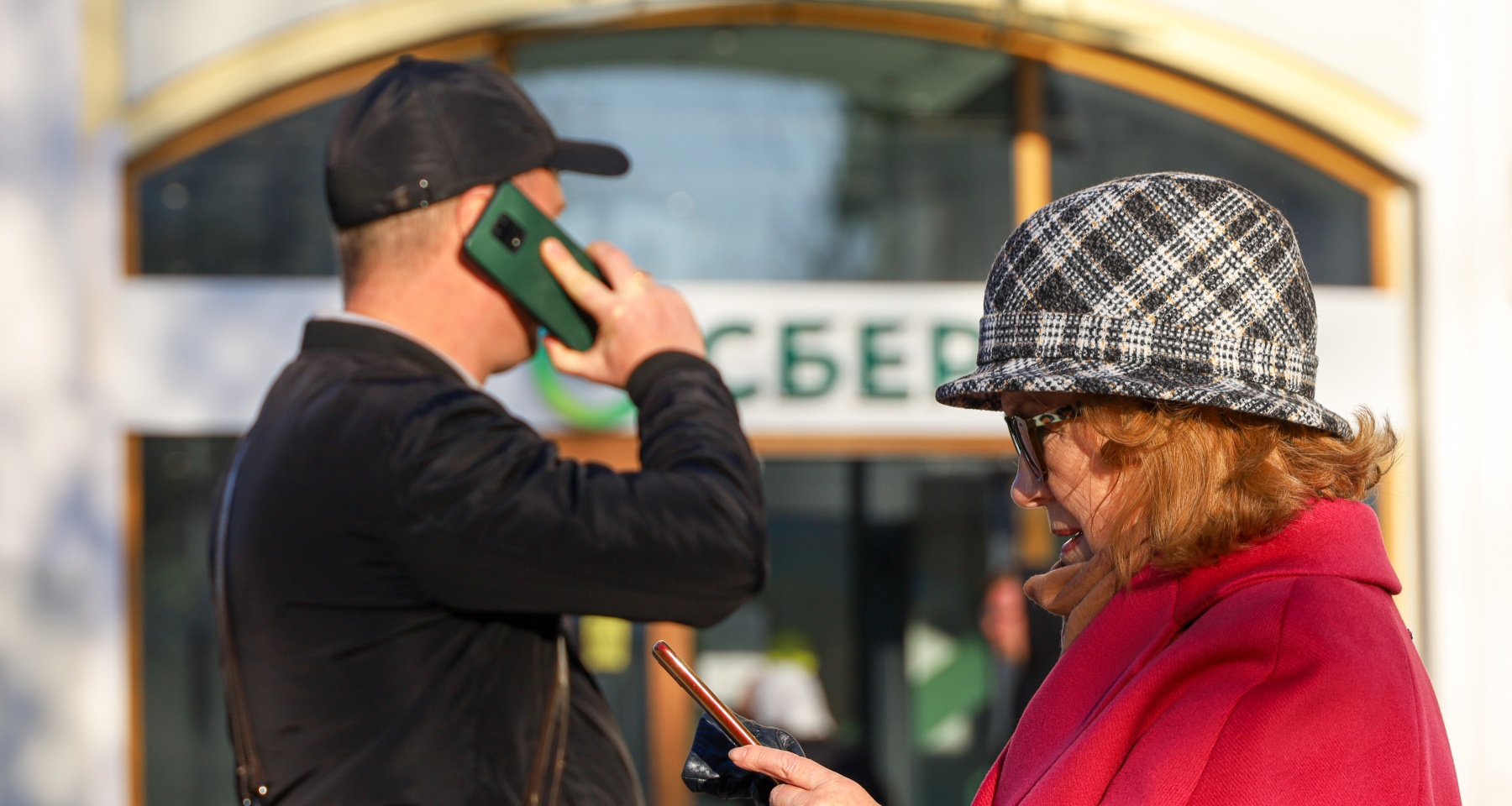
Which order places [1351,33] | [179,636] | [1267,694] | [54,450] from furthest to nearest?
[1351,33], [179,636], [54,450], [1267,694]

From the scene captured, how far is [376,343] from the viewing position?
172 cm

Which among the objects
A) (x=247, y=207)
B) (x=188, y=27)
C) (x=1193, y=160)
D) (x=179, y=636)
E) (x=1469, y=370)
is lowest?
(x=179, y=636)

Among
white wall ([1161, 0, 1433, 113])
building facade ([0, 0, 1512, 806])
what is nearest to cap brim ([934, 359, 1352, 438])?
building facade ([0, 0, 1512, 806])

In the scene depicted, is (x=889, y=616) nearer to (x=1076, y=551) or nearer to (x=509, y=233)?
(x=509, y=233)

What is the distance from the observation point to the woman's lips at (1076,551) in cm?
144

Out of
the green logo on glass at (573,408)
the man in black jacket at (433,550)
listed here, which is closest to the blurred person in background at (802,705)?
the green logo on glass at (573,408)

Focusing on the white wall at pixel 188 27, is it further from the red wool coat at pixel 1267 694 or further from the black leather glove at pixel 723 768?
the red wool coat at pixel 1267 694

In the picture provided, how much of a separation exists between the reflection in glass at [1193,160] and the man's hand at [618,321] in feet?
16.0

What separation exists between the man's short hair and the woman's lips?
89 centimetres

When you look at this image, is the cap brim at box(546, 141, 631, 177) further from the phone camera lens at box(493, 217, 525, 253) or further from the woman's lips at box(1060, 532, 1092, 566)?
Answer: the woman's lips at box(1060, 532, 1092, 566)

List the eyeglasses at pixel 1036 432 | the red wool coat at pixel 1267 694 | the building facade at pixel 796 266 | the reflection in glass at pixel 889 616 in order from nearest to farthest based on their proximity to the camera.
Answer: the red wool coat at pixel 1267 694, the eyeglasses at pixel 1036 432, the building facade at pixel 796 266, the reflection in glass at pixel 889 616

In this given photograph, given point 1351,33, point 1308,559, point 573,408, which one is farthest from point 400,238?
point 1351,33

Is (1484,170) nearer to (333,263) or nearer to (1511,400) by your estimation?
(1511,400)

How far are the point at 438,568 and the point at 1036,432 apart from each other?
0.68m
